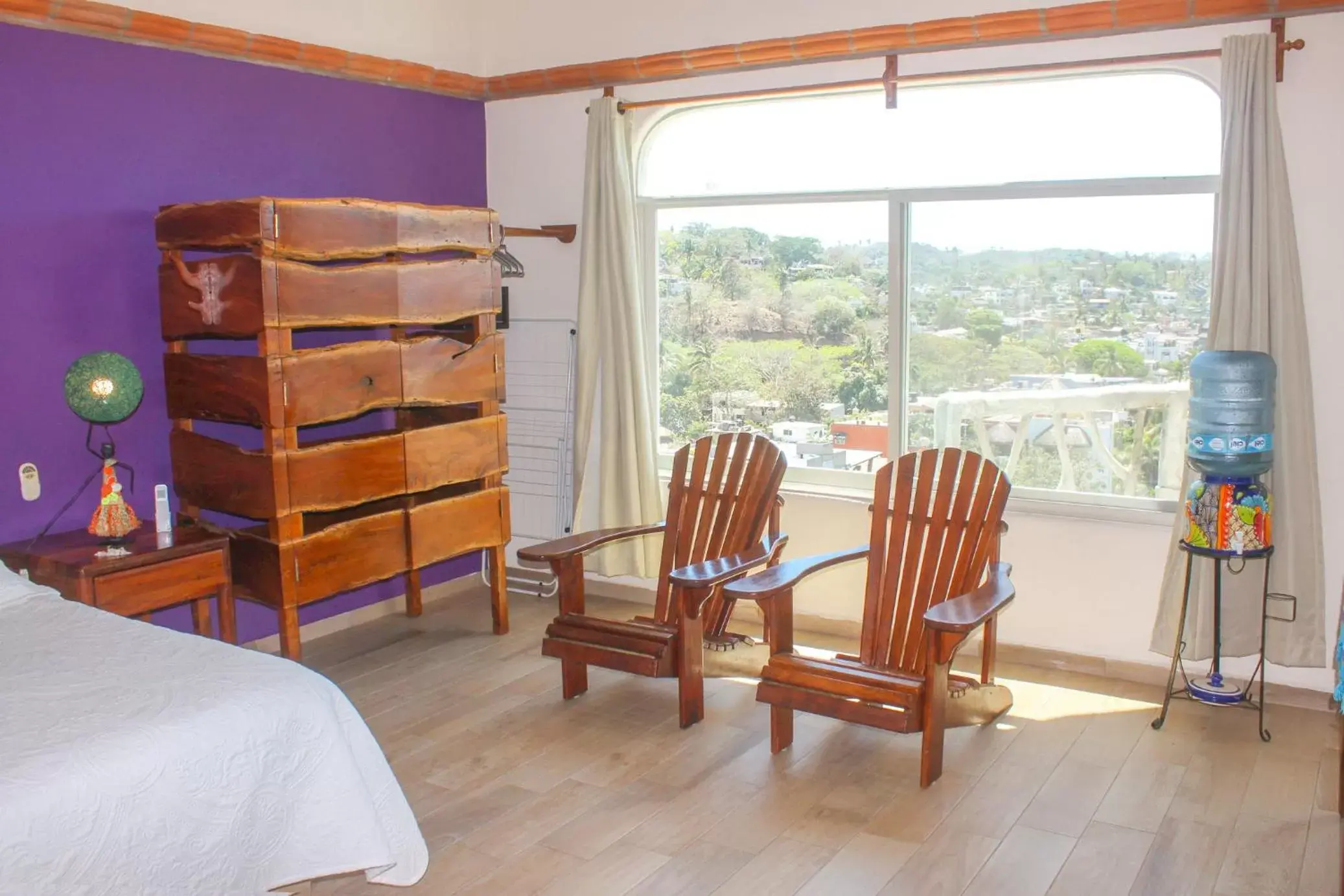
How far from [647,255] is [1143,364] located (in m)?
2.23

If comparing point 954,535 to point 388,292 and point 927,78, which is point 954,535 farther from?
A: point 388,292

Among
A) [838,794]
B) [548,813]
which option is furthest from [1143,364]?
[548,813]

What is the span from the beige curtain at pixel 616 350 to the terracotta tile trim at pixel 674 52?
35 cm

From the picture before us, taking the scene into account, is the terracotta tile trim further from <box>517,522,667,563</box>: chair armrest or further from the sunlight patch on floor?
the sunlight patch on floor

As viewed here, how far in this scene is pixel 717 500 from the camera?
4508 mm

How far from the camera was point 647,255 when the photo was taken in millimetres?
5473

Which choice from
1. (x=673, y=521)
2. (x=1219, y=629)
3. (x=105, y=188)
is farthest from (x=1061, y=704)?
(x=105, y=188)

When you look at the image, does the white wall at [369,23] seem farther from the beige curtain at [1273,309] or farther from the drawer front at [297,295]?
the beige curtain at [1273,309]

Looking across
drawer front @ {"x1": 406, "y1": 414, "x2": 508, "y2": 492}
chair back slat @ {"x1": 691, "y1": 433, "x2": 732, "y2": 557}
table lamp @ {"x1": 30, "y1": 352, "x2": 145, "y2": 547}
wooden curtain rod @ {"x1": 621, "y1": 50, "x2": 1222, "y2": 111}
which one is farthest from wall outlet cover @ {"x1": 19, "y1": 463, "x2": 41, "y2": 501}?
wooden curtain rod @ {"x1": 621, "y1": 50, "x2": 1222, "y2": 111}

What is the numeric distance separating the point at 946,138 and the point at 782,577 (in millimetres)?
2010

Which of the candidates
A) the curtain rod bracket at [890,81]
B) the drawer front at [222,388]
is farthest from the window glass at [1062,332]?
the drawer front at [222,388]

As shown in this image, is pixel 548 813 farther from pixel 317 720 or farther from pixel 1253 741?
pixel 1253 741

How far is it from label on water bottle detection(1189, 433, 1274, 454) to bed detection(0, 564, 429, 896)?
2718mm

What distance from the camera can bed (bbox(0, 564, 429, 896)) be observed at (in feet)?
7.27
